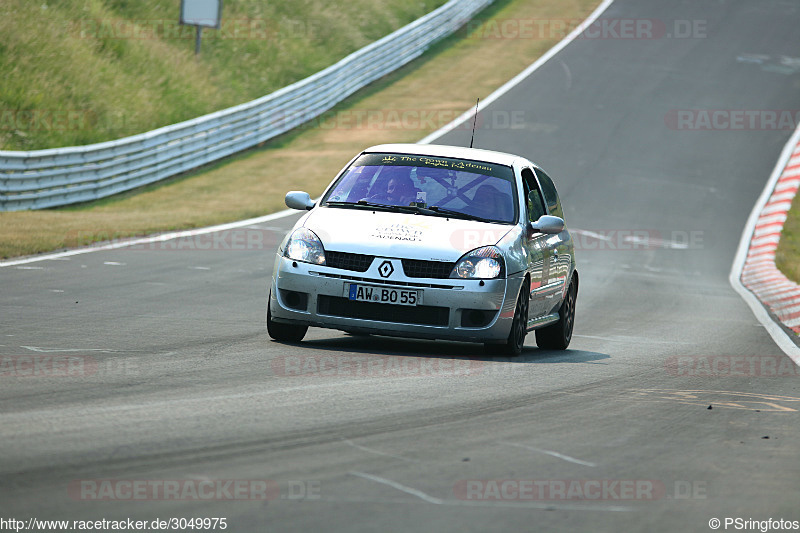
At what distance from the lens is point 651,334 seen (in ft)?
40.5

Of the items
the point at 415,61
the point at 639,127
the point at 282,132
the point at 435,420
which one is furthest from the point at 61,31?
the point at 435,420

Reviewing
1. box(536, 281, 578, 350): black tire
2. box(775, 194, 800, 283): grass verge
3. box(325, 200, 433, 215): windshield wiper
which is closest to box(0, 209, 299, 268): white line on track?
box(325, 200, 433, 215): windshield wiper

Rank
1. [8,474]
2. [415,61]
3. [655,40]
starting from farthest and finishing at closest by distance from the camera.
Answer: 1. [655,40]
2. [415,61]
3. [8,474]

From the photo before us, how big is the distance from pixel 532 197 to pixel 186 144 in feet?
53.8

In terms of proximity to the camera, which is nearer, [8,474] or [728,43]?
[8,474]

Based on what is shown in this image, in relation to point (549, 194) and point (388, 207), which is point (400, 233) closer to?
point (388, 207)

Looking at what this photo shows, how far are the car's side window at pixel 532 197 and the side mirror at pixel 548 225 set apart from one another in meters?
0.24

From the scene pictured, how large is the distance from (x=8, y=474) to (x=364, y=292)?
4391mm

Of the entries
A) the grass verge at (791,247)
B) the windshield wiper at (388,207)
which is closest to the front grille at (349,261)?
the windshield wiper at (388,207)

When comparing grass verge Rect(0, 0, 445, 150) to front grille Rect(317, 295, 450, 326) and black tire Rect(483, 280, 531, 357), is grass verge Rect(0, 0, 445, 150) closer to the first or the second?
front grille Rect(317, 295, 450, 326)

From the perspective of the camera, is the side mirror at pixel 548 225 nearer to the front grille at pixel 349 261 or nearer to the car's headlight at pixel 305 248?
the front grille at pixel 349 261

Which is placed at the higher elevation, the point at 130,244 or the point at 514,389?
the point at 514,389

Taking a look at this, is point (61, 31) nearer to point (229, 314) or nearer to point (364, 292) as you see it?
point (229, 314)

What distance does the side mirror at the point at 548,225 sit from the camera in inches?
384
